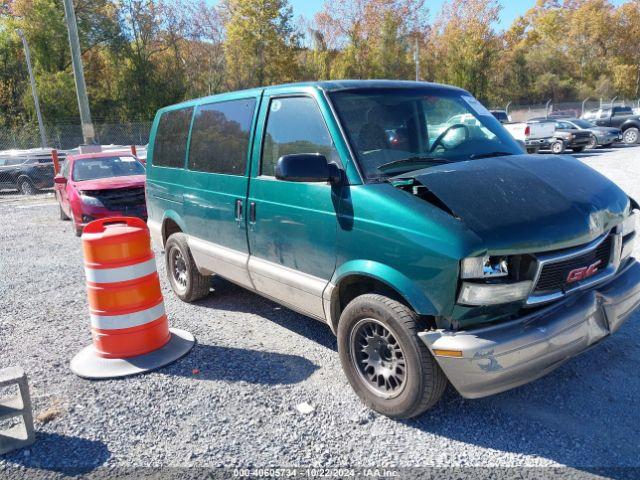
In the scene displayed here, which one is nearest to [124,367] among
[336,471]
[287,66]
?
[336,471]

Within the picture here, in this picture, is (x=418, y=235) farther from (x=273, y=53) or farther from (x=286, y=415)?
(x=273, y=53)

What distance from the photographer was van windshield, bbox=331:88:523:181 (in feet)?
11.5

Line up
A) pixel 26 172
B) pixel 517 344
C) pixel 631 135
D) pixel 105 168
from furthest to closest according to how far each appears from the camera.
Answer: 1. pixel 631 135
2. pixel 26 172
3. pixel 105 168
4. pixel 517 344

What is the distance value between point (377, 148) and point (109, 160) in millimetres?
9070

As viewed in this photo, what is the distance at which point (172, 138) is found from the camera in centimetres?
568

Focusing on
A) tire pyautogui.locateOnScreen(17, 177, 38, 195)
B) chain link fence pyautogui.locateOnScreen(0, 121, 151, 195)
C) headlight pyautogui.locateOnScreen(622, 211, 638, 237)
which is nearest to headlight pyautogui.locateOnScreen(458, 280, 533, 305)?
headlight pyautogui.locateOnScreen(622, 211, 638, 237)

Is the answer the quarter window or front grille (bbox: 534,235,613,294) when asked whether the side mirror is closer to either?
the quarter window

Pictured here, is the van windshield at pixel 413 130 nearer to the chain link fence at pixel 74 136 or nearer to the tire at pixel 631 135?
the tire at pixel 631 135

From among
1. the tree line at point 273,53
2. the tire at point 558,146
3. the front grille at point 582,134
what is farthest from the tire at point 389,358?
the tree line at point 273,53

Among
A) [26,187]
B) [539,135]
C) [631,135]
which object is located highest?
[539,135]

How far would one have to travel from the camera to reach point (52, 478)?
9.47 ft

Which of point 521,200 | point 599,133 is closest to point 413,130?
point 521,200

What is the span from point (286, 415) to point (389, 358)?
80 cm

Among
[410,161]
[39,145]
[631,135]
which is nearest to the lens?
[410,161]
